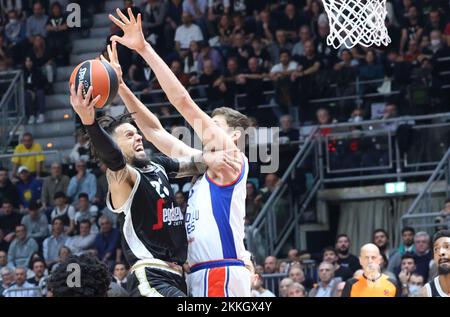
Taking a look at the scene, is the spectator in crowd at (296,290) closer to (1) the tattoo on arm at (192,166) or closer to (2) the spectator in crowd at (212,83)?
(1) the tattoo on arm at (192,166)

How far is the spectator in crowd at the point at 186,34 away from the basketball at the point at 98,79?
1185cm

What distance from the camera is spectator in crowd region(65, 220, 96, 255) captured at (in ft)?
Answer: 55.4

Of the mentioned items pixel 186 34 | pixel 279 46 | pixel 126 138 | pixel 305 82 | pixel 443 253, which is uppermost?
pixel 186 34

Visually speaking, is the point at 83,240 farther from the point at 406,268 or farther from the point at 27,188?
the point at 406,268

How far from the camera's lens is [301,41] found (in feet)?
61.3

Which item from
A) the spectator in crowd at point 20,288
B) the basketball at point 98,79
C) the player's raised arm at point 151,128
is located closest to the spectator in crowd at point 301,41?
the spectator in crowd at point 20,288

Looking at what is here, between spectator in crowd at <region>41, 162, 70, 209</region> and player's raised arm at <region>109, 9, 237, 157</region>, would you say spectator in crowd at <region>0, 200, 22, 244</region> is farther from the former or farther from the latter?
player's raised arm at <region>109, 9, 237, 157</region>

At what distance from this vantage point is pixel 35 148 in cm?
1909

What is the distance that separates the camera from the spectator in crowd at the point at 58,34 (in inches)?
812

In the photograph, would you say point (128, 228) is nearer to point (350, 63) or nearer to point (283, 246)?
Answer: point (283, 246)

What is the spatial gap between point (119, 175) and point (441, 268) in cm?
316

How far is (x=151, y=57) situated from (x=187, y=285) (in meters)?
1.63

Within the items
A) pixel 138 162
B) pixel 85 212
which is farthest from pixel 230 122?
pixel 85 212
